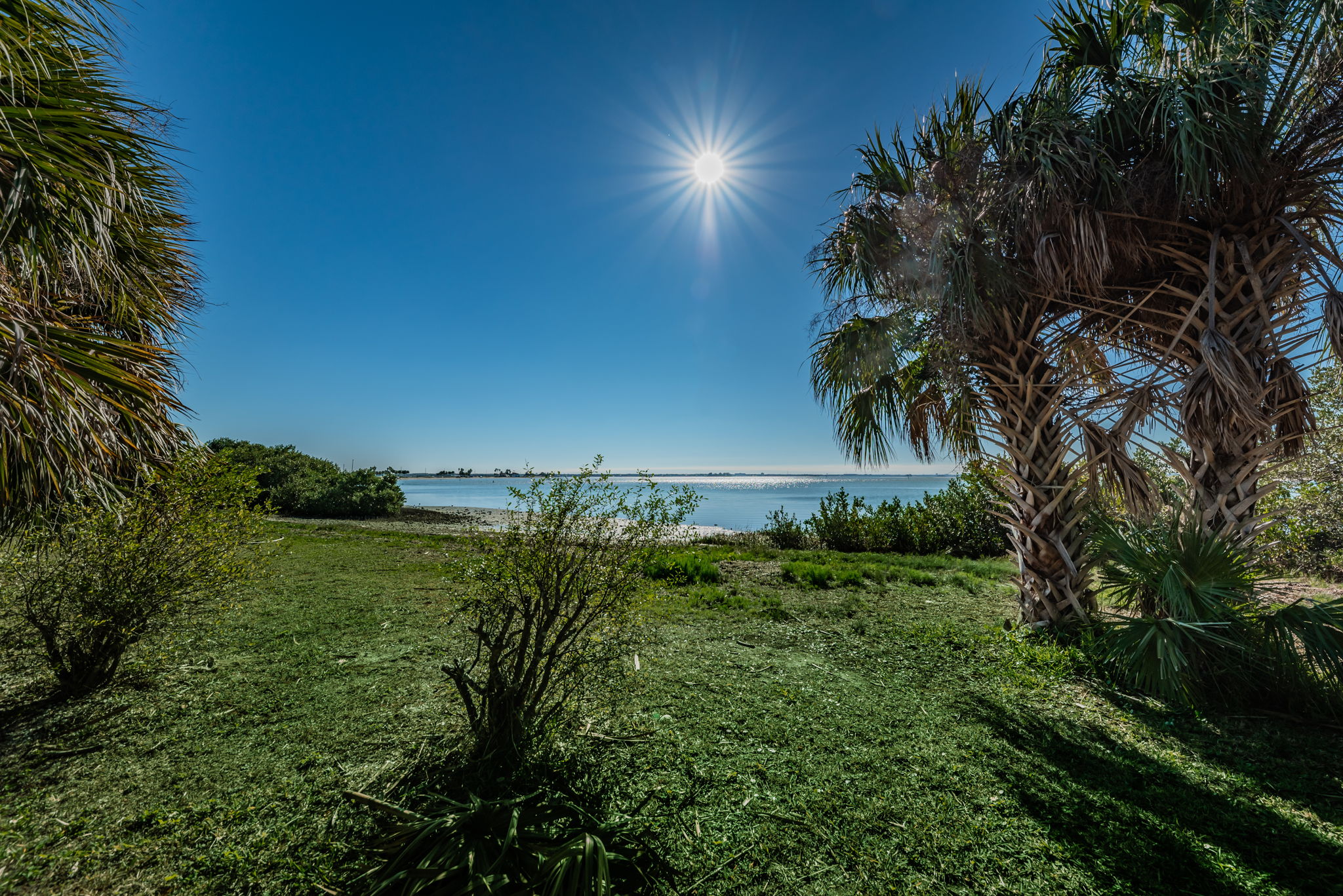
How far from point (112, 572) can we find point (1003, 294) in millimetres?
7659

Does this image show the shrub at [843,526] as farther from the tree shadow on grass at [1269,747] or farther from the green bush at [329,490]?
the green bush at [329,490]

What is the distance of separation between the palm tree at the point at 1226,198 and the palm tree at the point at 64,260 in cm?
668

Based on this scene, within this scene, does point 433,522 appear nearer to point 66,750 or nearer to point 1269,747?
point 66,750

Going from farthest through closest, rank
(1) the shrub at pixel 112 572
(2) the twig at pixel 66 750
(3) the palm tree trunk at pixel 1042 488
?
(3) the palm tree trunk at pixel 1042 488 < (1) the shrub at pixel 112 572 < (2) the twig at pixel 66 750

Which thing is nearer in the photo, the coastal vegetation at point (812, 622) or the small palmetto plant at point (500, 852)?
the small palmetto plant at point (500, 852)

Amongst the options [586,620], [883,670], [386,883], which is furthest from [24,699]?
[883,670]

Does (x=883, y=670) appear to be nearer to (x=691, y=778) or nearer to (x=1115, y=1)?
(x=691, y=778)

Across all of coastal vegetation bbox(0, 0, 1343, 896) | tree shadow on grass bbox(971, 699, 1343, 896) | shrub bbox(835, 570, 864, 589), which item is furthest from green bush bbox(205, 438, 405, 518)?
tree shadow on grass bbox(971, 699, 1343, 896)

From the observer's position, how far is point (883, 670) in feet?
13.3

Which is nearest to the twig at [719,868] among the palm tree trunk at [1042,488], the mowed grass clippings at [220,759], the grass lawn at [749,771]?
the grass lawn at [749,771]

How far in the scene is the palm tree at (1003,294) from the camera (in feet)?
13.9

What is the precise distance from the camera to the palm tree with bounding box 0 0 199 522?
2.07m

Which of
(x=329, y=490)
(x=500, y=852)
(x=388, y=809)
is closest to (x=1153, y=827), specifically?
(x=500, y=852)

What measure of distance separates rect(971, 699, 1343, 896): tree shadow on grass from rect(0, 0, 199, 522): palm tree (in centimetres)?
500
